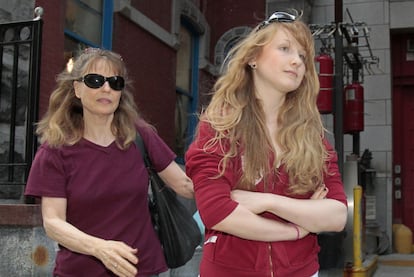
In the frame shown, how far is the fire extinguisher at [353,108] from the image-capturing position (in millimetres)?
7961

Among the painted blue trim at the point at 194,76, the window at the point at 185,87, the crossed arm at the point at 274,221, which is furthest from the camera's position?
the painted blue trim at the point at 194,76

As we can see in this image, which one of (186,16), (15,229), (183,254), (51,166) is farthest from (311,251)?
(186,16)

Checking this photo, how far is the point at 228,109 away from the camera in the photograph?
205 centimetres

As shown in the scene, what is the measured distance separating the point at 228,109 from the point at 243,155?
0.20 meters

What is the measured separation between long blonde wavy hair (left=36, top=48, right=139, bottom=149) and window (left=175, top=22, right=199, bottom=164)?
7488 millimetres

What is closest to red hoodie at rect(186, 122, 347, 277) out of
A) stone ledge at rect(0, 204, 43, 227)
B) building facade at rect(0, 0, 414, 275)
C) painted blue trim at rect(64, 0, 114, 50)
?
stone ledge at rect(0, 204, 43, 227)

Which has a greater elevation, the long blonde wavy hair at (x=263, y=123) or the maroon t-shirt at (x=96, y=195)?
the long blonde wavy hair at (x=263, y=123)

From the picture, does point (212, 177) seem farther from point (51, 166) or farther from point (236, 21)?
point (236, 21)

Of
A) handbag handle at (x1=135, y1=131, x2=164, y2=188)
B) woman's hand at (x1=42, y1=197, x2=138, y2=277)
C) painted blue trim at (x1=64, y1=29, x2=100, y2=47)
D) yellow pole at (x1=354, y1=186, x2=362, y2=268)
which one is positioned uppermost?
painted blue trim at (x1=64, y1=29, x2=100, y2=47)

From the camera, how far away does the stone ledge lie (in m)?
4.34

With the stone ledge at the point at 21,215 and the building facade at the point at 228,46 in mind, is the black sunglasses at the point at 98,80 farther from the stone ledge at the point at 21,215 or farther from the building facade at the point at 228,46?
the building facade at the point at 228,46

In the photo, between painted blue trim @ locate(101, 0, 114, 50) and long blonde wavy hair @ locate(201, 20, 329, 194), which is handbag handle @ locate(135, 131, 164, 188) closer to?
long blonde wavy hair @ locate(201, 20, 329, 194)

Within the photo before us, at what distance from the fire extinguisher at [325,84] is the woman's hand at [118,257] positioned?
5.19 meters

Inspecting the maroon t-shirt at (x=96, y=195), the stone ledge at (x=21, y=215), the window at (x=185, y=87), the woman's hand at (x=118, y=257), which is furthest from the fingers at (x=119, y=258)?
the window at (x=185, y=87)
